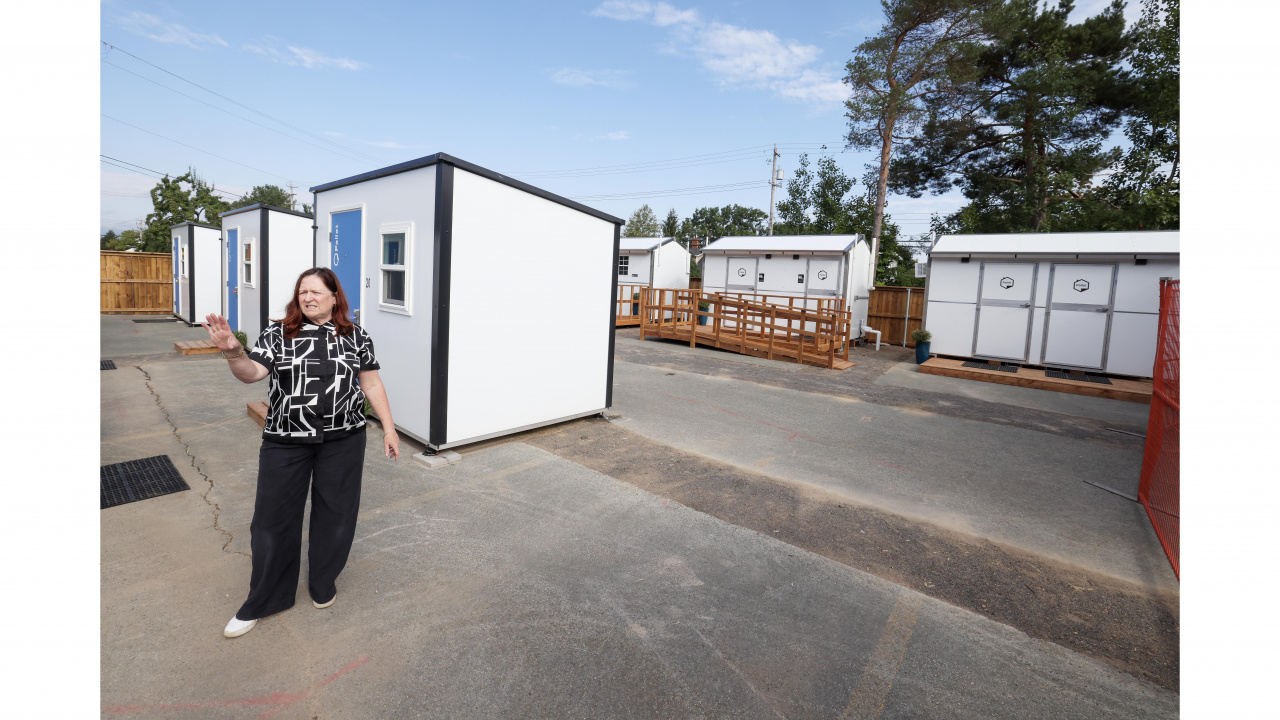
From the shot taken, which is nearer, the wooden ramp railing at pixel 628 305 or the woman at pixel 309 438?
the woman at pixel 309 438

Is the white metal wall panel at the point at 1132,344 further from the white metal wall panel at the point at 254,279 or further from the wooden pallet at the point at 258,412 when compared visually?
the white metal wall panel at the point at 254,279

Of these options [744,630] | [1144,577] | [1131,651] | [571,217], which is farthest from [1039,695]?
[571,217]

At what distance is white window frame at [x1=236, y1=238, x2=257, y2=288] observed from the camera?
36.3 feet

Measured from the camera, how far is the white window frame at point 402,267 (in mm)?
5566

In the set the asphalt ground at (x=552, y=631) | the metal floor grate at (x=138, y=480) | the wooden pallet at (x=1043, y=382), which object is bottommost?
the asphalt ground at (x=552, y=631)

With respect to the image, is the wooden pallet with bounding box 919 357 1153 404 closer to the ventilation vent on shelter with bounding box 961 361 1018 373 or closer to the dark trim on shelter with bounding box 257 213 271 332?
the ventilation vent on shelter with bounding box 961 361 1018 373

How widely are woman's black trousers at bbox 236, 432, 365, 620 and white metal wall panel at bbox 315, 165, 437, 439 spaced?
2426 mm

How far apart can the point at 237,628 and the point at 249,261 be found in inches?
411

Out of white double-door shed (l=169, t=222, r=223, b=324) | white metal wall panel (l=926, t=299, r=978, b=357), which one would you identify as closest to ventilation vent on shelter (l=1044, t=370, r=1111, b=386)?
white metal wall panel (l=926, t=299, r=978, b=357)

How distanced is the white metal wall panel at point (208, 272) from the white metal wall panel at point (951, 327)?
1737cm

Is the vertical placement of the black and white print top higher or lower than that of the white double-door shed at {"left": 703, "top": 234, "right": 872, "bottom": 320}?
lower

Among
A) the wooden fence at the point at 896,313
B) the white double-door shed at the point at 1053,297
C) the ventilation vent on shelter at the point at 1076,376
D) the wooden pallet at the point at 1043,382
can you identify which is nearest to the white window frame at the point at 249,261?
the wooden pallet at the point at 1043,382

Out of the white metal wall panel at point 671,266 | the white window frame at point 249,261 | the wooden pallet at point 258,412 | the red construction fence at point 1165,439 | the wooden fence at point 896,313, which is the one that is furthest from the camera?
the white metal wall panel at point 671,266

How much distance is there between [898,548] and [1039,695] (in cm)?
147
